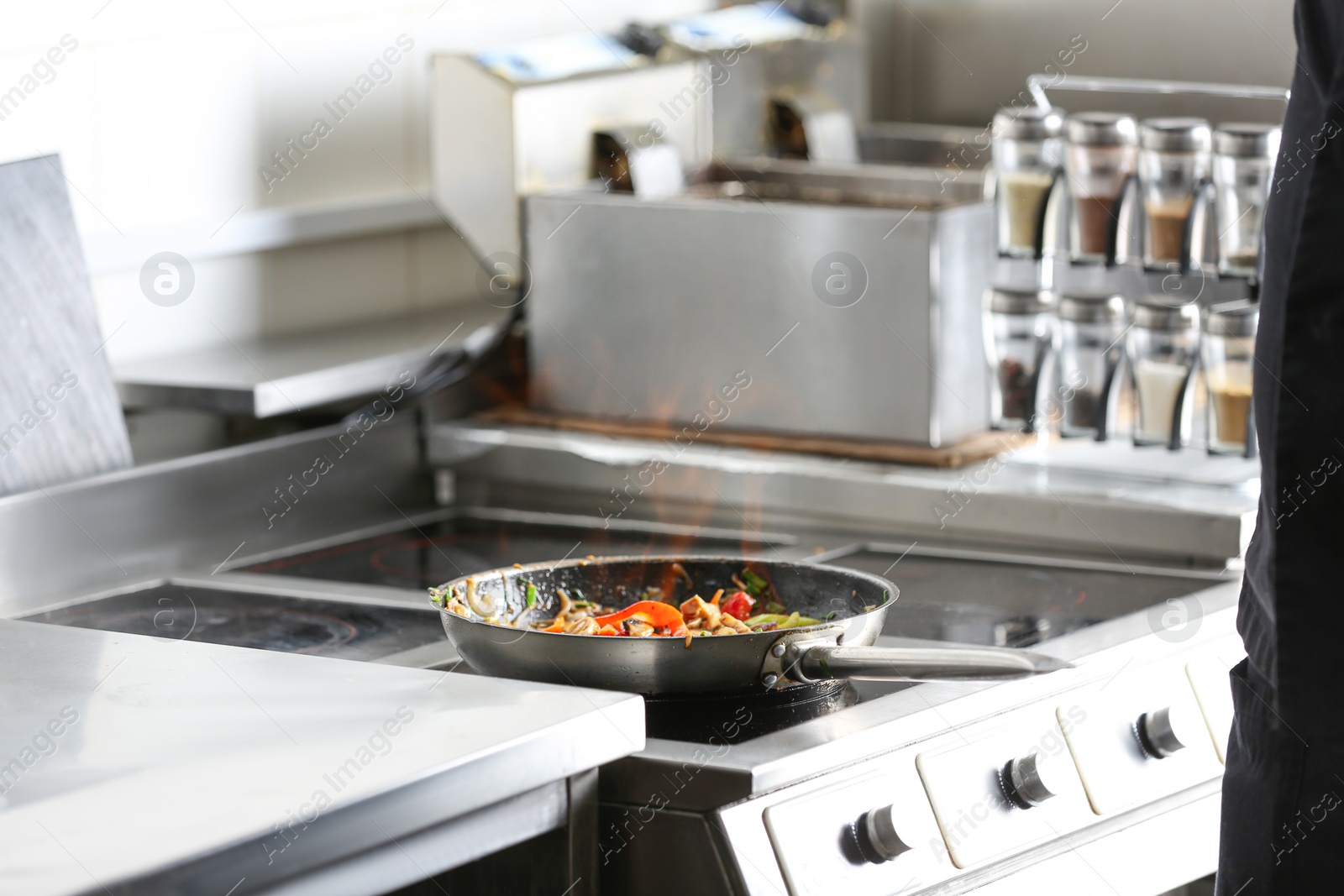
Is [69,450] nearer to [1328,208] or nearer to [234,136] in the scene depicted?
[234,136]

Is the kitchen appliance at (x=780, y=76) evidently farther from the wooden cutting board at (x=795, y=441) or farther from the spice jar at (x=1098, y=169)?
the spice jar at (x=1098, y=169)

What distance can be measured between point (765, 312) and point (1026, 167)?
32 centimetres

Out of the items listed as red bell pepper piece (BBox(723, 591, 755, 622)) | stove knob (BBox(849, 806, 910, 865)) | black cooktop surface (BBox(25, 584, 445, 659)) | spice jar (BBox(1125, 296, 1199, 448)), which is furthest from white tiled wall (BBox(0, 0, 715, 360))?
stove knob (BBox(849, 806, 910, 865))

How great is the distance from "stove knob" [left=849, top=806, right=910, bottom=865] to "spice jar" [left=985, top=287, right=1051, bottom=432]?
0.77m

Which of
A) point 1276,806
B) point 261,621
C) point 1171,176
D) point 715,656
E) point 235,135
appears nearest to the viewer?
point 1276,806

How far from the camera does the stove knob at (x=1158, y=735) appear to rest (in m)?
1.58

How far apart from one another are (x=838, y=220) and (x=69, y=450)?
2.73ft

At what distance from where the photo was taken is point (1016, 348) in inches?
79.7

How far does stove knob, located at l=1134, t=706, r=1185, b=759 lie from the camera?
1584 millimetres

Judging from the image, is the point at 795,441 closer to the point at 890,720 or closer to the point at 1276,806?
the point at 890,720

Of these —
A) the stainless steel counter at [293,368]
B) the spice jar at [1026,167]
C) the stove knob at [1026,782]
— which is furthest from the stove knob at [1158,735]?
the stainless steel counter at [293,368]

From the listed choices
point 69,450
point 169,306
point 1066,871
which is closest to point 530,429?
point 169,306

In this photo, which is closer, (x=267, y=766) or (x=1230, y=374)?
(x=267, y=766)

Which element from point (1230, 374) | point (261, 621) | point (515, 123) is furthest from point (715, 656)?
point (515, 123)
